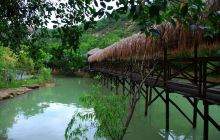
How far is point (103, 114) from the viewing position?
16.7 ft

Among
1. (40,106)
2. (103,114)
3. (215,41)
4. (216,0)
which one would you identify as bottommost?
(40,106)

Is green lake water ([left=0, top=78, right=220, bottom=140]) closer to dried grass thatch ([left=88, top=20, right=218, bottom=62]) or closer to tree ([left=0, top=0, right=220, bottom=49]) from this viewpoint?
dried grass thatch ([left=88, top=20, right=218, bottom=62])

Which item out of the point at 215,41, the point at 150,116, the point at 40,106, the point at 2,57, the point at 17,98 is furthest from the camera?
the point at 2,57

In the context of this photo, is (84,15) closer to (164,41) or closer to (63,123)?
(164,41)

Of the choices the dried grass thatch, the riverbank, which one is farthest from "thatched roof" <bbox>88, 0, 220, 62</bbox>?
the riverbank

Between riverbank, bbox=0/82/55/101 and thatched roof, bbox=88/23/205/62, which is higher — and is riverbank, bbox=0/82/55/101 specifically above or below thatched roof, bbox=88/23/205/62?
below

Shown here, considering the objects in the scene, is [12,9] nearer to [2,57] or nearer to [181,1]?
[181,1]

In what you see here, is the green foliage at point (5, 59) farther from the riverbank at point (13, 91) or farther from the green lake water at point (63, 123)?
the green lake water at point (63, 123)

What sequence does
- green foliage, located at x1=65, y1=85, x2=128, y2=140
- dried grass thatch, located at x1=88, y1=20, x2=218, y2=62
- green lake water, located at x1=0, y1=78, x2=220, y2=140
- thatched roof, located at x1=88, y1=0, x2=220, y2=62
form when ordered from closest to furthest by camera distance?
green foliage, located at x1=65, y1=85, x2=128, y2=140, thatched roof, located at x1=88, y1=0, x2=220, y2=62, dried grass thatch, located at x1=88, y1=20, x2=218, y2=62, green lake water, located at x1=0, y1=78, x2=220, y2=140

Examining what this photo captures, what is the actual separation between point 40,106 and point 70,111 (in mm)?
2701

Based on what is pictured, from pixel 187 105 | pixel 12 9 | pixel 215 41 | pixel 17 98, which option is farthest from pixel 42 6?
pixel 17 98

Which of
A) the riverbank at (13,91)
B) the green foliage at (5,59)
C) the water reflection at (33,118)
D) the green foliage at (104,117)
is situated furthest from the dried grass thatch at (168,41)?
the green foliage at (5,59)

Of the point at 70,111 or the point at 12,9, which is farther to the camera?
the point at 70,111

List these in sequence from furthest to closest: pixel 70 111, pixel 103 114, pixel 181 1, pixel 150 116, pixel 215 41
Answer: pixel 70 111, pixel 150 116, pixel 215 41, pixel 103 114, pixel 181 1
